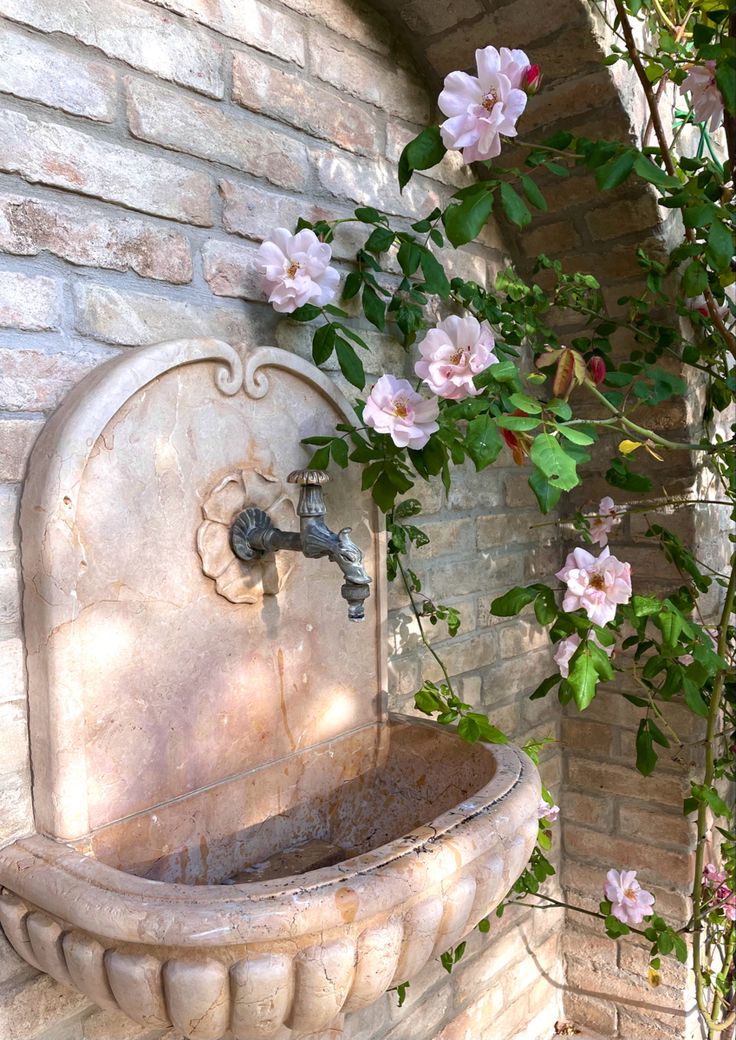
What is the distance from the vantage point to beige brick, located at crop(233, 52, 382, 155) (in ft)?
4.22

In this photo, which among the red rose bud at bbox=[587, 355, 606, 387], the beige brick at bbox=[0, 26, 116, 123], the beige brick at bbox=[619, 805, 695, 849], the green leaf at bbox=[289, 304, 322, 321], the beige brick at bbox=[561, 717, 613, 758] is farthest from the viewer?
the beige brick at bbox=[561, 717, 613, 758]

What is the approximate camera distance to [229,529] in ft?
4.05

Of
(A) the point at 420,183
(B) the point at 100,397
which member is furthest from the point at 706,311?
(B) the point at 100,397

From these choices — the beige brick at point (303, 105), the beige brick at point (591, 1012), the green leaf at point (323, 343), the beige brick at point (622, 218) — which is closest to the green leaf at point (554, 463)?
the green leaf at point (323, 343)

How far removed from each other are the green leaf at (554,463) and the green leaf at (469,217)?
0.36 m

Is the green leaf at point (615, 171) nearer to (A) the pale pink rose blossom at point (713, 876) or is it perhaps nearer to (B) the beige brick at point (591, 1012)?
(A) the pale pink rose blossom at point (713, 876)

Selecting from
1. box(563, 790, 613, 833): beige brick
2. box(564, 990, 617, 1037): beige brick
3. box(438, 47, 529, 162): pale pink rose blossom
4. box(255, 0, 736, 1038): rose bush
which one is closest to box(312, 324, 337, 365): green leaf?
box(255, 0, 736, 1038): rose bush

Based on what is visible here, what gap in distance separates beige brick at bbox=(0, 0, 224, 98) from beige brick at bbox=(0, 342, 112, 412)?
0.42 m

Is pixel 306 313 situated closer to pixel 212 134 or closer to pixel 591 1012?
pixel 212 134

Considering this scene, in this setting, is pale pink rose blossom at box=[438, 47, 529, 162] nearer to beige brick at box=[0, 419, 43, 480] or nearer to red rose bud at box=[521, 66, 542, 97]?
red rose bud at box=[521, 66, 542, 97]

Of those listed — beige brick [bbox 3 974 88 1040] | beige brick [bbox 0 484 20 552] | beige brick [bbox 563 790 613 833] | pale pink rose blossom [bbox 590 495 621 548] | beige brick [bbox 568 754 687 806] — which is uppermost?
beige brick [bbox 0 484 20 552]

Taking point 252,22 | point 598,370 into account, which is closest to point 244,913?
point 598,370

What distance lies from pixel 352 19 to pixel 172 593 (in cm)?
115

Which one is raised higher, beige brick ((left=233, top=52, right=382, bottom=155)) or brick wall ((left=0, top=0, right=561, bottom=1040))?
beige brick ((left=233, top=52, right=382, bottom=155))
